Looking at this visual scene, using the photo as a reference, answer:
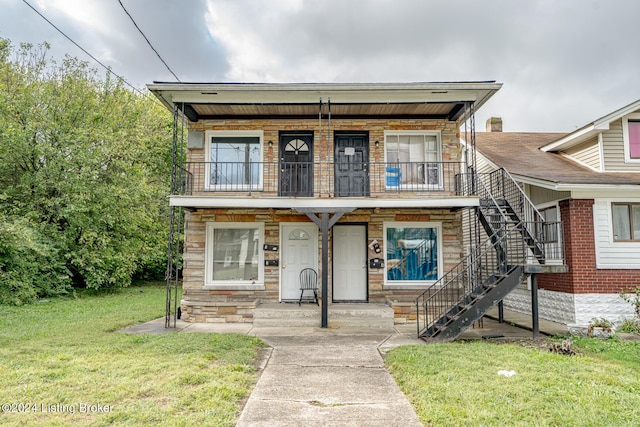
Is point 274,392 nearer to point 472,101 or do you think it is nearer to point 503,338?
point 503,338

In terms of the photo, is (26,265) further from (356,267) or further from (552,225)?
(552,225)

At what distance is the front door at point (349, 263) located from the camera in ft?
32.5

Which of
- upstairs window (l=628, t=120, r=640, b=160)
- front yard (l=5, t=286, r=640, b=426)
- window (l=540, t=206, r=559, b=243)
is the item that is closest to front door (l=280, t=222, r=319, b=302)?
front yard (l=5, t=286, r=640, b=426)

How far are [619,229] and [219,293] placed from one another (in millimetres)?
9149

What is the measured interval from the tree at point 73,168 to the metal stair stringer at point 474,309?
466 inches

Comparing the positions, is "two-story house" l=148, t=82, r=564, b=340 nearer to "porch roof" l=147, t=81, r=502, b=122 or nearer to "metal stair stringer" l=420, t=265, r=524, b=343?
"porch roof" l=147, t=81, r=502, b=122

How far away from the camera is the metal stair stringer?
6.99 m

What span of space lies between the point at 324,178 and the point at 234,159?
232 centimetres

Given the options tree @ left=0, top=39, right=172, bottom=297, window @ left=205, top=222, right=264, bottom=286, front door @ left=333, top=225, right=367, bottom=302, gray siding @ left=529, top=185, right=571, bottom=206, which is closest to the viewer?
gray siding @ left=529, top=185, right=571, bottom=206

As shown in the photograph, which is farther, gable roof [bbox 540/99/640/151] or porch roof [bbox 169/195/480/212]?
gable roof [bbox 540/99/640/151]

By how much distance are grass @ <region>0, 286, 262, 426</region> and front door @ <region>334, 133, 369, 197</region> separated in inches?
Answer: 179

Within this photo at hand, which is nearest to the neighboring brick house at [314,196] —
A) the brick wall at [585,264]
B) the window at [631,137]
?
the brick wall at [585,264]

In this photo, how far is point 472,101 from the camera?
892 centimetres

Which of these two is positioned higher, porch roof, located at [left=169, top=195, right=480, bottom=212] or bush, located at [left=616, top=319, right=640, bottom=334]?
porch roof, located at [left=169, top=195, right=480, bottom=212]
